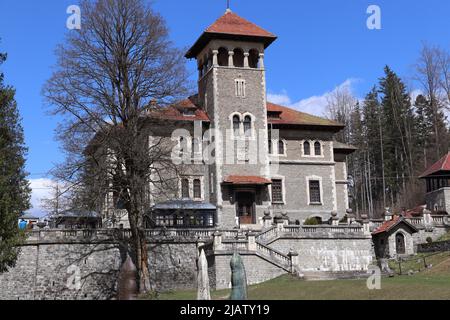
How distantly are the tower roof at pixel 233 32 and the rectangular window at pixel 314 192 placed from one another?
1056 cm

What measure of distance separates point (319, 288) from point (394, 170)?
4333cm

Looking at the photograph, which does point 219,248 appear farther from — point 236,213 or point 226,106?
point 226,106

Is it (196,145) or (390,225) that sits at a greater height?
(196,145)

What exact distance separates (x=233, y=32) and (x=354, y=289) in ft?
81.5

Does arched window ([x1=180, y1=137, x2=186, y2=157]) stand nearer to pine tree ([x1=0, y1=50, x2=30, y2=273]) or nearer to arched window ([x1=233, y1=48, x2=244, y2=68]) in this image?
arched window ([x1=233, y1=48, x2=244, y2=68])

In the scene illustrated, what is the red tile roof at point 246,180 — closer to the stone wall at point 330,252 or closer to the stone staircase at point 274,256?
the stone wall at point 330,252

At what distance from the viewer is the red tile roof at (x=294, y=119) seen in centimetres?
4363

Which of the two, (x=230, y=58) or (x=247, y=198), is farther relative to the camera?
(x=230, y=58)

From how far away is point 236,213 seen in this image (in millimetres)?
40156

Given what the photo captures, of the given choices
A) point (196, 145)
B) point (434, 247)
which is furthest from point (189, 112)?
point (434, 247)

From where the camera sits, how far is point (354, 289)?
22.0 metres

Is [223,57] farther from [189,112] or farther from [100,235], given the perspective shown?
[100,235]

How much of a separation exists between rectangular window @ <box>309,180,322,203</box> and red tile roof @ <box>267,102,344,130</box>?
13.9 ft

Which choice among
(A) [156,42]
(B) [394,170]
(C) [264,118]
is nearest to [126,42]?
(A) [156,42]
